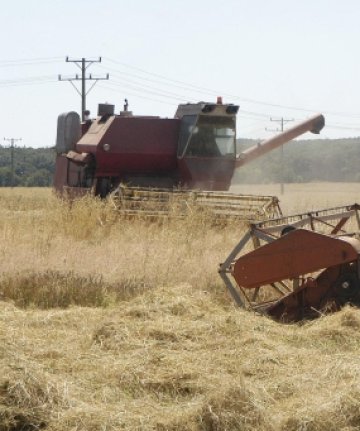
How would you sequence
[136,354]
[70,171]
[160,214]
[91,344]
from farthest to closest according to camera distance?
[70,171]
[160,214]
[91,344]
[136,354]

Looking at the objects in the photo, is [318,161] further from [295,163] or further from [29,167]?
[29,167]

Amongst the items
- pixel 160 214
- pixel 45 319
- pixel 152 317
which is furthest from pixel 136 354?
pixel 160 214

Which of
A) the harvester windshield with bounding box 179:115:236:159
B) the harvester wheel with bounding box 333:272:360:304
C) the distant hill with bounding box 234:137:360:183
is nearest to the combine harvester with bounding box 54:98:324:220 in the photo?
the harvester windshield with bounding box 179:115:236:159

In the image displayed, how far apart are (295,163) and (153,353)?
277ft

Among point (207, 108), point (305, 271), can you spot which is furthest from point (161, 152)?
point (305, 271)

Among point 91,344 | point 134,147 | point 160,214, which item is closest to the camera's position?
point 91,344

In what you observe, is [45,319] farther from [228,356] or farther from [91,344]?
[228,356]

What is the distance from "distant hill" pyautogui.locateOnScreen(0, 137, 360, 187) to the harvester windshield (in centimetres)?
4747

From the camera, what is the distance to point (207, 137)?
13.9 m

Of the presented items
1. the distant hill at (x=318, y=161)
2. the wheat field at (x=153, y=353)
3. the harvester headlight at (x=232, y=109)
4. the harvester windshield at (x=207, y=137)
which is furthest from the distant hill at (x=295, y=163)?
the wheat field at (x=153, y=353)

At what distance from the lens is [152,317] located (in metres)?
6.40

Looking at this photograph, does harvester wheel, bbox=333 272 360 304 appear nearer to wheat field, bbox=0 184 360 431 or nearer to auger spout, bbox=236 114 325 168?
wheat field, bbox=0 184 360 431

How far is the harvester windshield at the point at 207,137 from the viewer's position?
45.2 ft

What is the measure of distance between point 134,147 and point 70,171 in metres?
1.71
